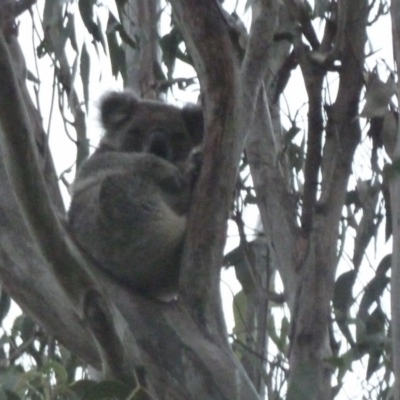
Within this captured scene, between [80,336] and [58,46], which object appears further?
[58,46]

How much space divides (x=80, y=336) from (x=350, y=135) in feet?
2.14

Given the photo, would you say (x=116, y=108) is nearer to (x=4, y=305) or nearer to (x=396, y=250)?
(x=4, y=305)

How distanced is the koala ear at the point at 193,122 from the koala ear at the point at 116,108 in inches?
9.3

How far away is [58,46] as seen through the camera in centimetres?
249

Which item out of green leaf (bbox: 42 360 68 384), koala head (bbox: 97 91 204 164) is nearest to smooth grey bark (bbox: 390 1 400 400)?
green leaf (bbox: 42 360 68 384)

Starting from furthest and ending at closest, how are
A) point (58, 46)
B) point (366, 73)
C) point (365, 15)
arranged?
point (58, 46)
point (366, 73)
point (365, 15)

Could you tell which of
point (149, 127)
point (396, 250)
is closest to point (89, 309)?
point (396, 250)

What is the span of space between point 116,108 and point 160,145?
36 cm

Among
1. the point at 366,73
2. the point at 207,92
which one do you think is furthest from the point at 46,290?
the point at 366,73

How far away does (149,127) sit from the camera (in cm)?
302

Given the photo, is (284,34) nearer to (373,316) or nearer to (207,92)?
(207,92)

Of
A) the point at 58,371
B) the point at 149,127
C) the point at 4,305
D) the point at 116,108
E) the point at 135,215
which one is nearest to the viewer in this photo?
the point at 58,371

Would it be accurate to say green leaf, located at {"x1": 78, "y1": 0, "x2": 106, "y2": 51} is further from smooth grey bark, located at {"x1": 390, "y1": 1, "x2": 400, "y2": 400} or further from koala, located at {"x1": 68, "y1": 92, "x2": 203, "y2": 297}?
smooth grey bark, located at {"x1": 390, "y1": 1, "x2": 400, "y2": 400}

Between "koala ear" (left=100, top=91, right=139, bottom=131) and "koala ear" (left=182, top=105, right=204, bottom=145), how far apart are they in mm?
237
